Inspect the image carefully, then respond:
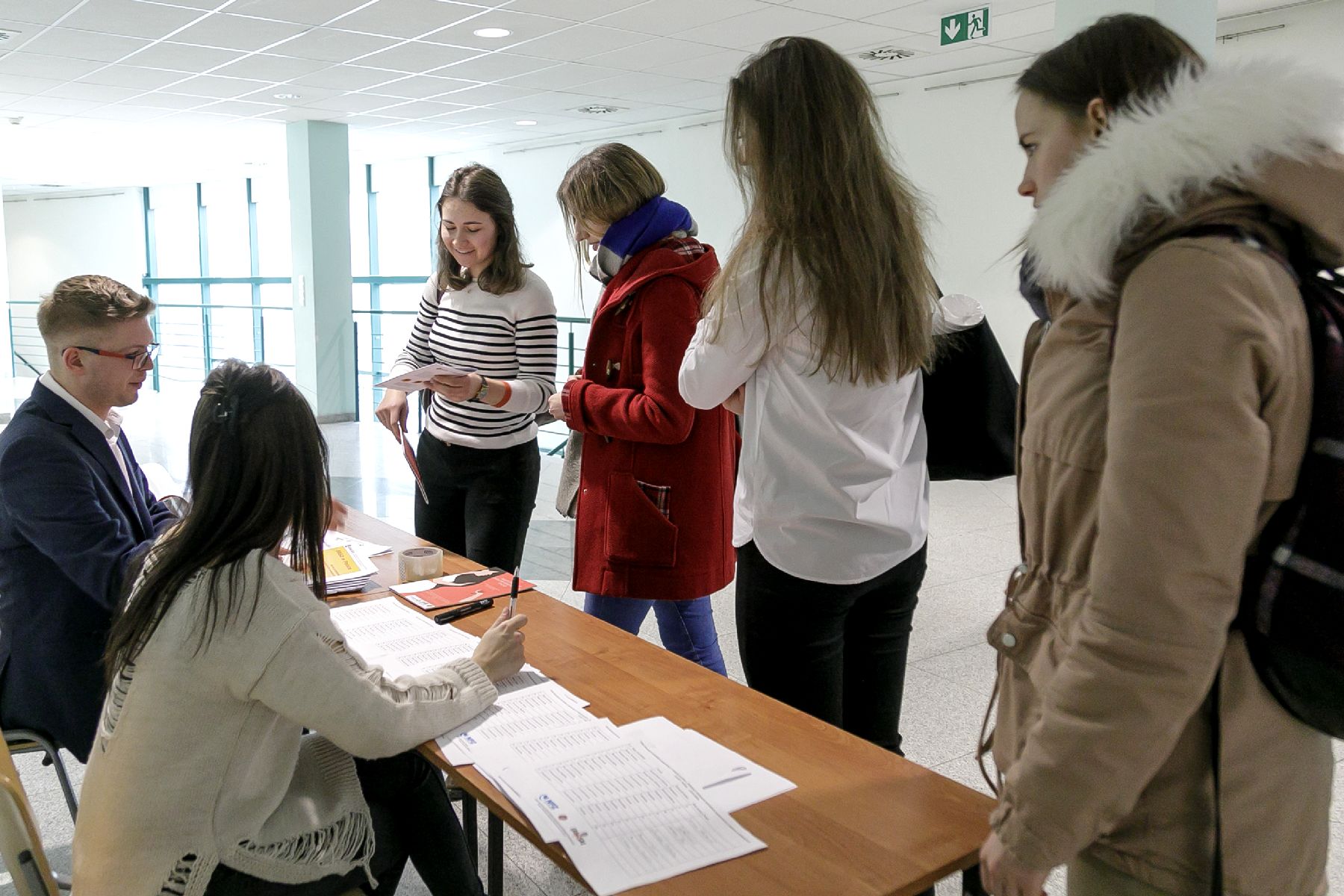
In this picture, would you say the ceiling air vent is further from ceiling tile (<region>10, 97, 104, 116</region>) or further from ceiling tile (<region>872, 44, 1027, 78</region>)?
ceiling tile (<region>10, 97, 104, 116</region>)

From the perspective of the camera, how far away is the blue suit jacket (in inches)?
65.9

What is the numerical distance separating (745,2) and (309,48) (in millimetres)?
2880

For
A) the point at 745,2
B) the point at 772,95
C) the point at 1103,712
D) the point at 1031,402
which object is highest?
the point at 745,2

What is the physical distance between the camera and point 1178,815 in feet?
2.89

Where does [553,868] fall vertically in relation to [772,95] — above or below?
below

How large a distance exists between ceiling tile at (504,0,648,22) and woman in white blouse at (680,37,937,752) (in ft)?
13.4

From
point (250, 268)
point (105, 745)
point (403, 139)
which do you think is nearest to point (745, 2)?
point (105, 745)

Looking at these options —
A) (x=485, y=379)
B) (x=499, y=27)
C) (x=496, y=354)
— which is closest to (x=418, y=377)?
(x=485, y=379)

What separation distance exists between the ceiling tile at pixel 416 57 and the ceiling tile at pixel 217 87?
1.23 metres

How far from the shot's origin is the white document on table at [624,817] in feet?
3.45

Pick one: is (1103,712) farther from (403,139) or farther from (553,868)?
(403,139)

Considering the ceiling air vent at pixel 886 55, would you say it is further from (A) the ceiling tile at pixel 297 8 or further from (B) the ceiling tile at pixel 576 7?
(A) the ceiling tile at pixel 297 8

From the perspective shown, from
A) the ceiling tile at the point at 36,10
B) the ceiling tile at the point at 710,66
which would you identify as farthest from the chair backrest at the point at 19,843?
the ceiling tile at the point at 710,66

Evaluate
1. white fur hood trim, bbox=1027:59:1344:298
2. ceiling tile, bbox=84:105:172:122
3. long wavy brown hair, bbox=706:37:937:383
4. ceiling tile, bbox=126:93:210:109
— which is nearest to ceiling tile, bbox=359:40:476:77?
ceiling tile, bbox=126:93:210:109
